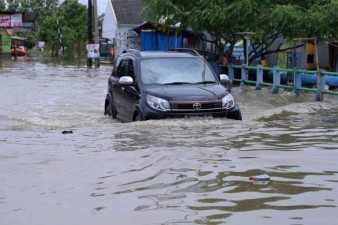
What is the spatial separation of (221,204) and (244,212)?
34 cm

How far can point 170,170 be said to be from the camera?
7383 millimetres

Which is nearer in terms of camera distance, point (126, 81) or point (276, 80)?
point (126, 81)

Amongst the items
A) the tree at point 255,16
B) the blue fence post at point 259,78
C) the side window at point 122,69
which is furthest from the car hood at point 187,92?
the blue fence post at point 259,78

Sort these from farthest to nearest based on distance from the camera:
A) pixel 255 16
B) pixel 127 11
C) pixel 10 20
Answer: pixel 127 11
pixel 10 20
pixel 255 16

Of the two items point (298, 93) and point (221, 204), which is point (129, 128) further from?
point (298, 93)

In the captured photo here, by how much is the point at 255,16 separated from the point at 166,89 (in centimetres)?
964

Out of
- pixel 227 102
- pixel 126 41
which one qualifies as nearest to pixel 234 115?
pixel 227 102

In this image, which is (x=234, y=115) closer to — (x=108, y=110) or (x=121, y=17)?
(x=108, y=110)

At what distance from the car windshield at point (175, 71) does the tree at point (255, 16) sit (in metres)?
7.12

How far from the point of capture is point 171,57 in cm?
1207

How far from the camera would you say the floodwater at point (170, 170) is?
5.60 meters

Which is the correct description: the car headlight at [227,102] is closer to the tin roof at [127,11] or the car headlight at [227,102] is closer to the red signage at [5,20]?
the tin roof at [127,11]

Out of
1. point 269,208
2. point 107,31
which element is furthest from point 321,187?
point 107,31

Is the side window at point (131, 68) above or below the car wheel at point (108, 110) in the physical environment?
above
